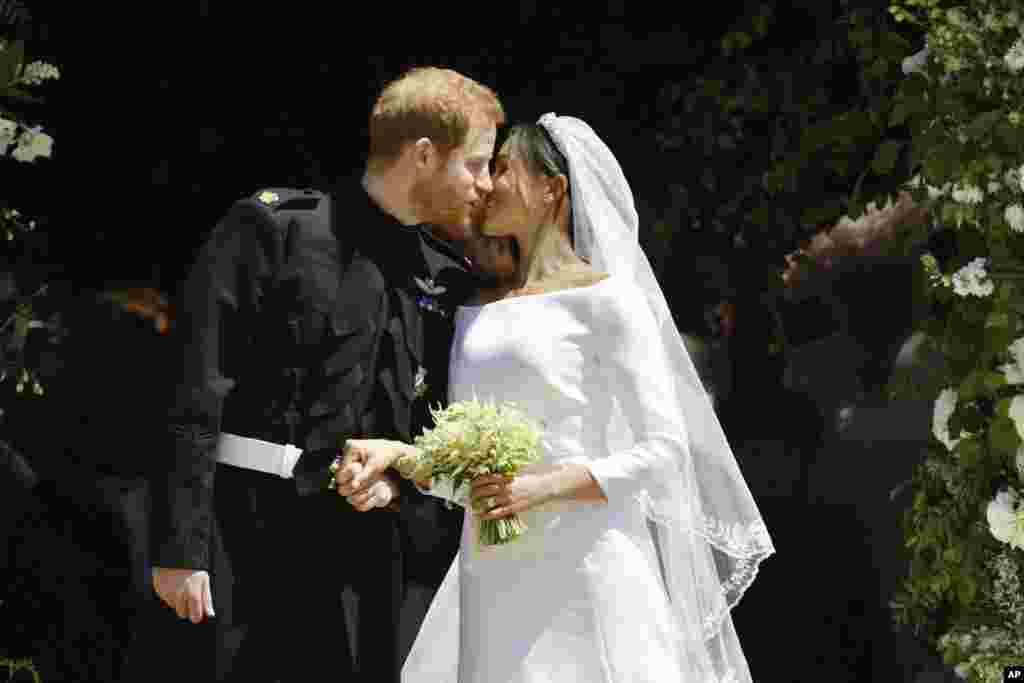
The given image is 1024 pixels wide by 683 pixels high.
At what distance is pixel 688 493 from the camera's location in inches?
149

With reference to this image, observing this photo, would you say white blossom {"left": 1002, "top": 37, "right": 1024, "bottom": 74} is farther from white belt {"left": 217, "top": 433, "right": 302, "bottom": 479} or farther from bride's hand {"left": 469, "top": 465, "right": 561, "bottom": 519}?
white belt {"left": 217, "top": 433, "right": 302, "bottom": 479}

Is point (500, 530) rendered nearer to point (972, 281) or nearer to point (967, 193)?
Result: point (972, 281)

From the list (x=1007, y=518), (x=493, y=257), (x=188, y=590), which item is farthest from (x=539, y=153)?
(x=1007, y=518)

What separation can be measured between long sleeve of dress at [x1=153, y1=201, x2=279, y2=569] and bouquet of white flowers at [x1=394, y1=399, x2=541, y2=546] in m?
0.48

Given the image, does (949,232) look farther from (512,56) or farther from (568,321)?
(512,56)

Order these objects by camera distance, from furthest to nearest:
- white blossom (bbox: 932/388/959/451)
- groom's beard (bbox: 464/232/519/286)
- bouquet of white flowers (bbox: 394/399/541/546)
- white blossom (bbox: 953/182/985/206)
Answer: white blossom (bbox: 932/388/959/451)
white blossom (bbox: 953/182/985/206)
groom's beard (bbox: 464/232/519/286)
bouquet of white flowers (bbox: 394/399/541/546)

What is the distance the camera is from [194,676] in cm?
359

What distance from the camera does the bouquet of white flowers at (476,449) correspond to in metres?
3.33

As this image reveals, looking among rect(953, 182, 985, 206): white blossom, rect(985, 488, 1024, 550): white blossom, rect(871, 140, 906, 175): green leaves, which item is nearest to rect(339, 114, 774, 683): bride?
rect(985, 488, 1024, 550): white blossom

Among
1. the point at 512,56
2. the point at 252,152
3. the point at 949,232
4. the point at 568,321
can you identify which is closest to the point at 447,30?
the point at 512,56

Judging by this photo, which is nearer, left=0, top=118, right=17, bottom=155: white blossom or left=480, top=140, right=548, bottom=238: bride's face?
left=480, top=140, right=548, bottom=238: bride's face

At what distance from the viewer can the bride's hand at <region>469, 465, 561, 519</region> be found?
3400mm

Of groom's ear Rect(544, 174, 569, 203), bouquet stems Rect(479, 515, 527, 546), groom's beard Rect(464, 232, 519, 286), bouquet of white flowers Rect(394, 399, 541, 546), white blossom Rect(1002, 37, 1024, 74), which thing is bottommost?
bouquet stems Rect(479, 515, 527, 546)

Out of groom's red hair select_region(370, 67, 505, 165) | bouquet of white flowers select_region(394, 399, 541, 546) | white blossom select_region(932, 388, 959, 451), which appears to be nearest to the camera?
bouquet of white flowers select_region(394, 399, 541, 546)
